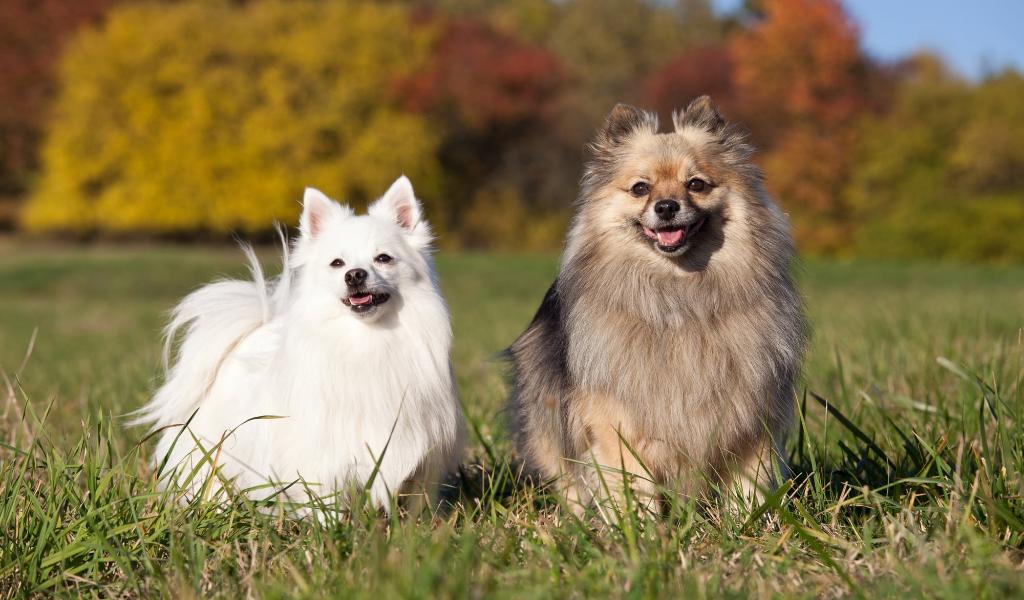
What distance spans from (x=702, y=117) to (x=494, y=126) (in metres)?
39.0

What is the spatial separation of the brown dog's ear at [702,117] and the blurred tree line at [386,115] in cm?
3026

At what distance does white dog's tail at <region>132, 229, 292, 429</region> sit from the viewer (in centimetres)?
373

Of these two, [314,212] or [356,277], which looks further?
[314,212]

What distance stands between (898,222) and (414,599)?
108ft

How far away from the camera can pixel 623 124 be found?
3705mm

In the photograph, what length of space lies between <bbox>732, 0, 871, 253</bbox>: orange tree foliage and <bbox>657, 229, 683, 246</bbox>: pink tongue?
31789 millimetres

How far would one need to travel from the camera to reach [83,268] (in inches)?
938

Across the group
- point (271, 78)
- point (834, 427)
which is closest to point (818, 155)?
point (271, 78)

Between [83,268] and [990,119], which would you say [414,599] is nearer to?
[83,268]

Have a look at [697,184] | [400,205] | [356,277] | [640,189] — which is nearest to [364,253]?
[356,277]

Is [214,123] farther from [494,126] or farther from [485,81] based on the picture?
[494,126]

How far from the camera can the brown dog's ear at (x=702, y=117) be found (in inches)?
144

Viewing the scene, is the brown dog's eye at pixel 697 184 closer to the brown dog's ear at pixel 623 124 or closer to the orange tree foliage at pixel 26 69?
the brown dog's ear at pixel 623 124

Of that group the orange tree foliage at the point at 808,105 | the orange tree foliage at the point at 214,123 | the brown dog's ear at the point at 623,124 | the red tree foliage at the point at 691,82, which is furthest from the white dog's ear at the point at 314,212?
the red tree foliage at the point at 691,82
